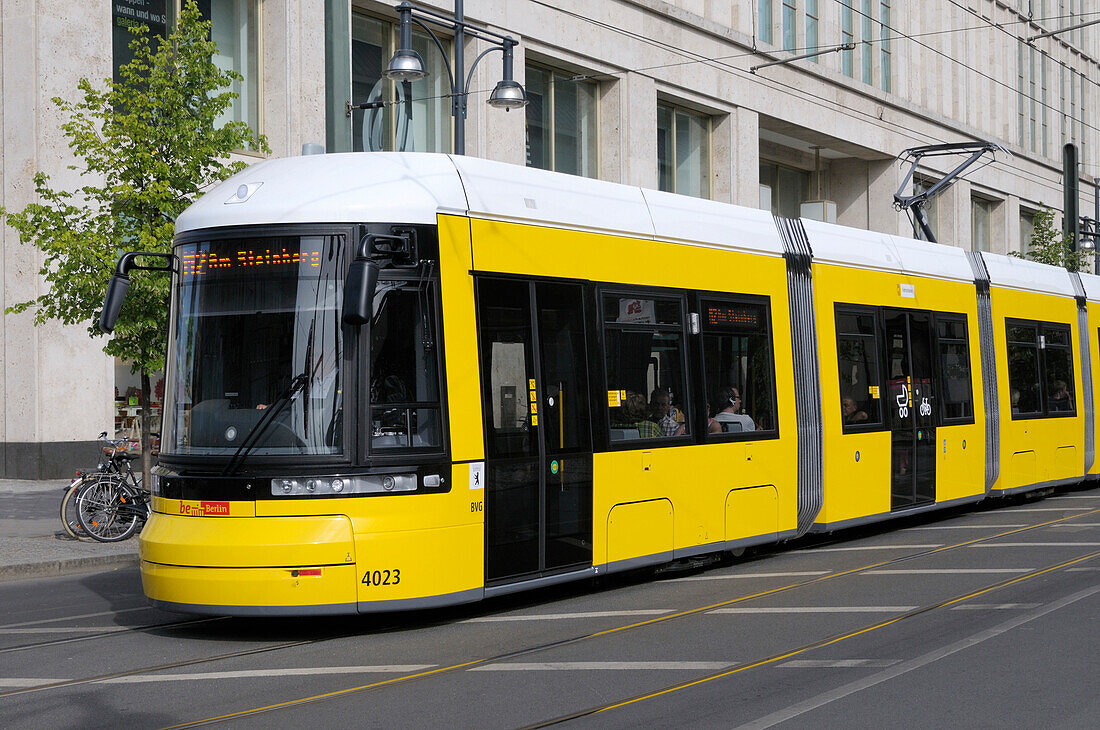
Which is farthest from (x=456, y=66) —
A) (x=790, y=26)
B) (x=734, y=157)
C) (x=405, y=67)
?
(x=790, y=26)

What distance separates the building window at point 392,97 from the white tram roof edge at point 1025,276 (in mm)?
11264

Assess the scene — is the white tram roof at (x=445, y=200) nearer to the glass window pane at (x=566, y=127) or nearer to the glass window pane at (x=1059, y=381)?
the glass window pane at (x=1059, y=381)

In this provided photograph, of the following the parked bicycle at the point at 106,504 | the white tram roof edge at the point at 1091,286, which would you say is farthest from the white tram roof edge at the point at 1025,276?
the parked bicycle at the point at 106,504

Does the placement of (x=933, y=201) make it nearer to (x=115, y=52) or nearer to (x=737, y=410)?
(x=115, y=52)

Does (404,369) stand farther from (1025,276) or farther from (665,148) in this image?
(665,148)

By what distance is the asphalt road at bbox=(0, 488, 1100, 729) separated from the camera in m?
6.30

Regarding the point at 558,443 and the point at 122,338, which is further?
the point at 122,338

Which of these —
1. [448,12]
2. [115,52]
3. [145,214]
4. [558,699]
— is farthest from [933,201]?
[558,699]

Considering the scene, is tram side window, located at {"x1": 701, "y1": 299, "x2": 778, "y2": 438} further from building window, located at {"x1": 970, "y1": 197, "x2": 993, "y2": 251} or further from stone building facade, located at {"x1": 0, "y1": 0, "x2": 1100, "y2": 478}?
building window, located at {"x1": 970, "y1": 197, "x2": 993, "y2": 251}

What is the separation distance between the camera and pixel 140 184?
1488cm

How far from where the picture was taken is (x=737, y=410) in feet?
38.4

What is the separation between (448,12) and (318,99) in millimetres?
3733

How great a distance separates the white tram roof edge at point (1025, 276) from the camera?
17328 millimetres

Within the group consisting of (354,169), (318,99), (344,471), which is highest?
(318,99)
